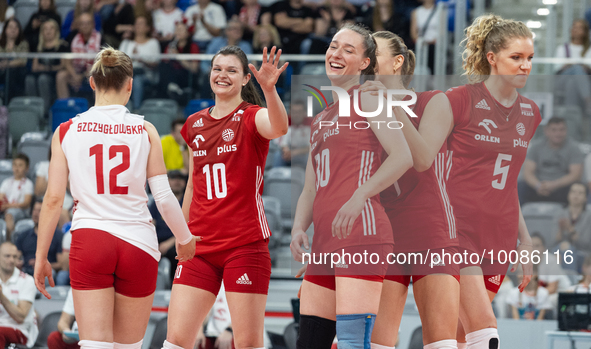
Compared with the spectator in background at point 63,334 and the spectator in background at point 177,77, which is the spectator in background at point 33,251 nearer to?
the spectator in background at point 63,334

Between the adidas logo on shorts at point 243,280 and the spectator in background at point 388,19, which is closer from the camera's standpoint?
the adidas logo on shorts at point 243,280

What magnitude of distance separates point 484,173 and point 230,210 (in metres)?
1.37

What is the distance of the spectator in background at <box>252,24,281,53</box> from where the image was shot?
8828 millimetres

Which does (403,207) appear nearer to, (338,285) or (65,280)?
(338,285)

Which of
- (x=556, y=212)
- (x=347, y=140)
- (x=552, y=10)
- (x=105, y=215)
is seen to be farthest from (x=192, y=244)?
(x=552, y=10)

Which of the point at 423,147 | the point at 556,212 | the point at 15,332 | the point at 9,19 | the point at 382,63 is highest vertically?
the point at 9,19

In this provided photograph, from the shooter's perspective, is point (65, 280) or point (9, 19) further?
point (9, 19)

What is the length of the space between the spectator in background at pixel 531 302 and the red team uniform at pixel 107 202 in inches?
161

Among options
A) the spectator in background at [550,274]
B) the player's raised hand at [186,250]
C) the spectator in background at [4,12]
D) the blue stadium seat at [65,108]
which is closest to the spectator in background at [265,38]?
the blue stadium seat at [65,108]

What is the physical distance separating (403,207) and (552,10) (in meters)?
6.20

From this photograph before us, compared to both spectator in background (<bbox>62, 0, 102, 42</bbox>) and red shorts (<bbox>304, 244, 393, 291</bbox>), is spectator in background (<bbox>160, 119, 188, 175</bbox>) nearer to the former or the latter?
spectator in background (<bbox>62, 0, 102, 42</bbox>)

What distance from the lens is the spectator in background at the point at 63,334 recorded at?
5.86 metres

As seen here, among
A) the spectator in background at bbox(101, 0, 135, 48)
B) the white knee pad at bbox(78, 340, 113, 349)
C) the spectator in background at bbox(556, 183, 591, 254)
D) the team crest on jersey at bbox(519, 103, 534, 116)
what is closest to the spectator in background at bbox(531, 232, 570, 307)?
the spectator in background at bbox(556, 183, 591, 254)

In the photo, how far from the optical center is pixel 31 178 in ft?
24.1
